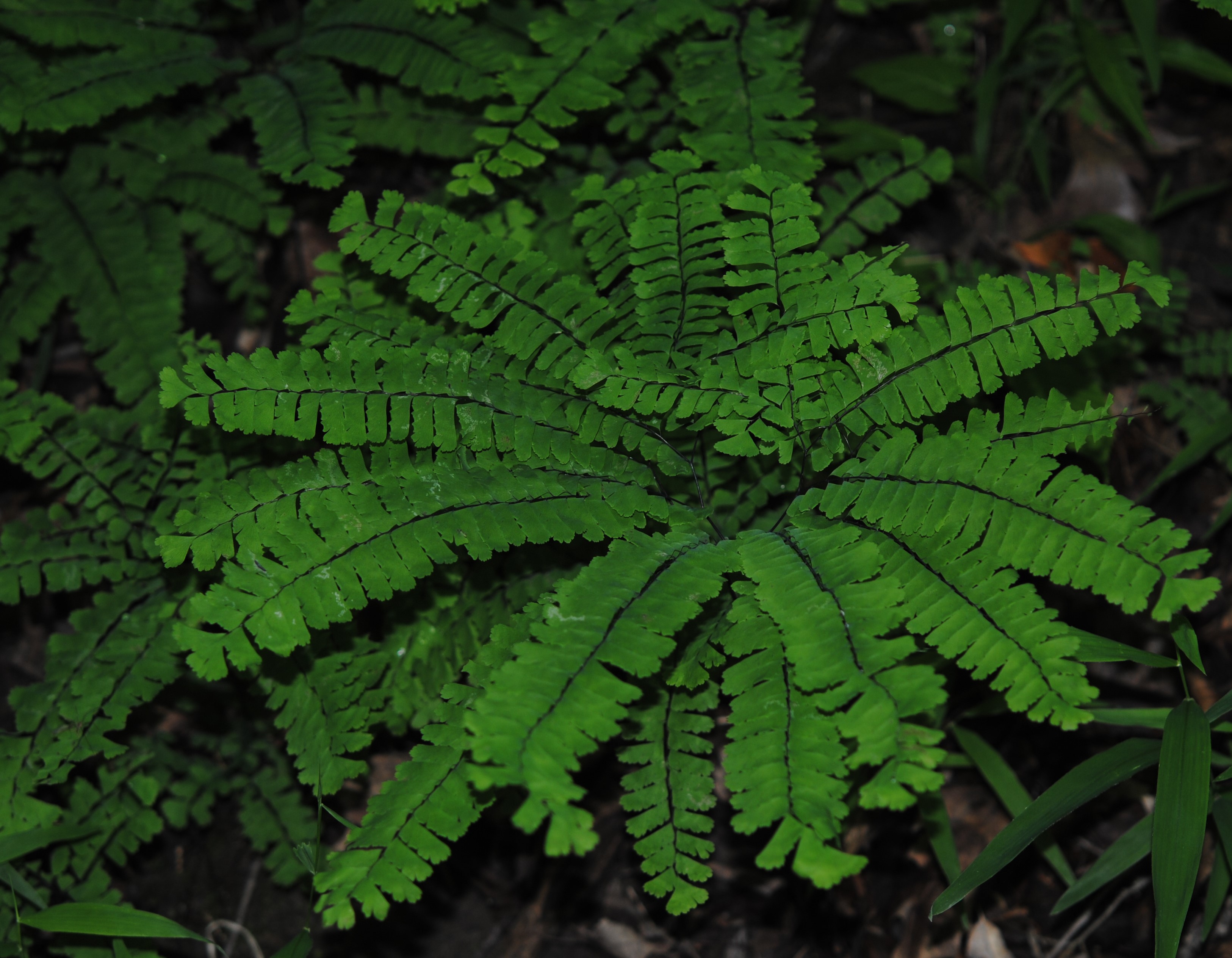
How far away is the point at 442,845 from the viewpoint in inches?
86.9

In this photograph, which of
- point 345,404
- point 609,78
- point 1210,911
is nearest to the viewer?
point 345,404

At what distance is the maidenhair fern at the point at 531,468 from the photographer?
209 cm

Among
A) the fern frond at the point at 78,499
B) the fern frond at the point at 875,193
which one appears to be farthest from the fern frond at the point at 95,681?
the fern frond at the point at 875,193

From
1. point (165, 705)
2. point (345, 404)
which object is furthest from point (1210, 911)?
point (165, 705)

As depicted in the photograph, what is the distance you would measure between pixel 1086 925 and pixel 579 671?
235cm

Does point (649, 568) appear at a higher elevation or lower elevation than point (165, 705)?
higher

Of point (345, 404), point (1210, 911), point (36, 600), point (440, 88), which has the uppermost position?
point (440, 88)

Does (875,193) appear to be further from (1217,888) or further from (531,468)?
(1217,888)

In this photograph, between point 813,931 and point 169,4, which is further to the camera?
point 169,4

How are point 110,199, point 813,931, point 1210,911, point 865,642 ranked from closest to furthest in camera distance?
1. point 865,642
2. point 1210,911
3. point 813,931
4. point 110,199

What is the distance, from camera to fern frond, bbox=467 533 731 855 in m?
1.83

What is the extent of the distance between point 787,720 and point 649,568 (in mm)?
465

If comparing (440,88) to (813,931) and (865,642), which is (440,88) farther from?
(813,931)

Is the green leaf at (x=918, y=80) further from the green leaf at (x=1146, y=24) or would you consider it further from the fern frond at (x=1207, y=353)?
the fern frond at (x=1207, y=353)
